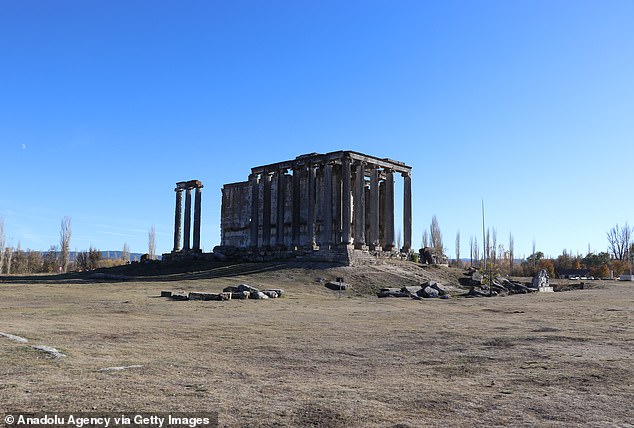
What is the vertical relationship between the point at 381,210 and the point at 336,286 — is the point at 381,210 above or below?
above

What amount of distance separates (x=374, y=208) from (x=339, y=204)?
3359 millimetres

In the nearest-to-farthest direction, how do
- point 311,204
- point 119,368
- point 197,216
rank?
point 119,368 < point 311,204 < point 197,216

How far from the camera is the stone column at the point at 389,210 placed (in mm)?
53325

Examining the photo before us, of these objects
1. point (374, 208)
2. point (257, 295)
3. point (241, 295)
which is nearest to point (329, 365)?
point (241, 295)

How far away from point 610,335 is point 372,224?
3833 cm

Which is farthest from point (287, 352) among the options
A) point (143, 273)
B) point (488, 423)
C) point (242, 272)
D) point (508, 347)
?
point (143, 273)

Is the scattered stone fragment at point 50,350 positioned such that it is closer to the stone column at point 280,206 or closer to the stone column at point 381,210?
the stone column at point 280,206

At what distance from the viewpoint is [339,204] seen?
53.1 meters

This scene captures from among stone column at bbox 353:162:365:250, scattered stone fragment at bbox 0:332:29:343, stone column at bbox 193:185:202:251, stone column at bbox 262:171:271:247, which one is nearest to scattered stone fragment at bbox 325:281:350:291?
stone column at bbox 353:162:365:250

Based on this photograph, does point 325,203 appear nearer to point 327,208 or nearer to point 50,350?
point 327,208

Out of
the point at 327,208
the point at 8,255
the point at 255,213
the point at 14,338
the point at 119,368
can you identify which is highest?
the point at 255,213

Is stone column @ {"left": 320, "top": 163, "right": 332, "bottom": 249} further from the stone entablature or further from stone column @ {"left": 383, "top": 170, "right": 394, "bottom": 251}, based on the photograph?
stone column @ {"left": 383, "top": 170, "right": 394, "bottom": 251}

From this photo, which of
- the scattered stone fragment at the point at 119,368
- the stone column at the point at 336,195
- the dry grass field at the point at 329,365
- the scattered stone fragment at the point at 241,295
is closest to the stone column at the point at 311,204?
the stone column at the point at 336,195

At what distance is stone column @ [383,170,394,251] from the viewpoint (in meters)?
53.3
